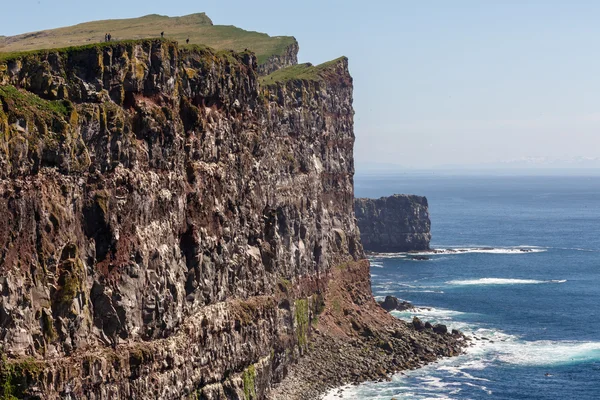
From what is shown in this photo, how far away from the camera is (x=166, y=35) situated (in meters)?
161

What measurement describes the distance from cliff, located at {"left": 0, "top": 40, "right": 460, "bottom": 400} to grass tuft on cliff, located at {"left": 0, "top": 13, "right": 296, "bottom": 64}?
25321 mm

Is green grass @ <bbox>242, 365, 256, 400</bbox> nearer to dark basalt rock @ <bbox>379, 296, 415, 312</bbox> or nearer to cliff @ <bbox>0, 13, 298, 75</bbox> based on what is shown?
cliff @ <bbox>0, 13, 298, 75</bbox>

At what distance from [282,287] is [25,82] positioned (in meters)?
55.4

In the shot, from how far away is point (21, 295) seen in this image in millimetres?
85250

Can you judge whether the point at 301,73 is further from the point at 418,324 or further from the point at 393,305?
the point at 393,305

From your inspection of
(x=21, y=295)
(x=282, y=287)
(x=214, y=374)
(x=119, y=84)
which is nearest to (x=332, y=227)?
(x=282, y=287)

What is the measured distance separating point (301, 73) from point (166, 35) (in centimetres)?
2348

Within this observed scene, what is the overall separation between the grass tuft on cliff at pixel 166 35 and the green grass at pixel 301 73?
6941mm

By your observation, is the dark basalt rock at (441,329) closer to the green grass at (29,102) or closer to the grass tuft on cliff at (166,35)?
the grass tuft on cliff at (166,35)

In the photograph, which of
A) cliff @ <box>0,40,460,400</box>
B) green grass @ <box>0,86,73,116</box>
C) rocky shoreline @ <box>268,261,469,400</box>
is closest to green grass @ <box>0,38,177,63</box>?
cliff @ <box>0,40,460,400</box>

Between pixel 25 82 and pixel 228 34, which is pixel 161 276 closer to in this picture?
pixel 25 82

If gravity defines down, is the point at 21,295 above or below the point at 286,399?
above

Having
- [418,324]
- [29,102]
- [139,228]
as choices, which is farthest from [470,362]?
[29,102]

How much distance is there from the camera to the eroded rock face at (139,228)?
87188mm
